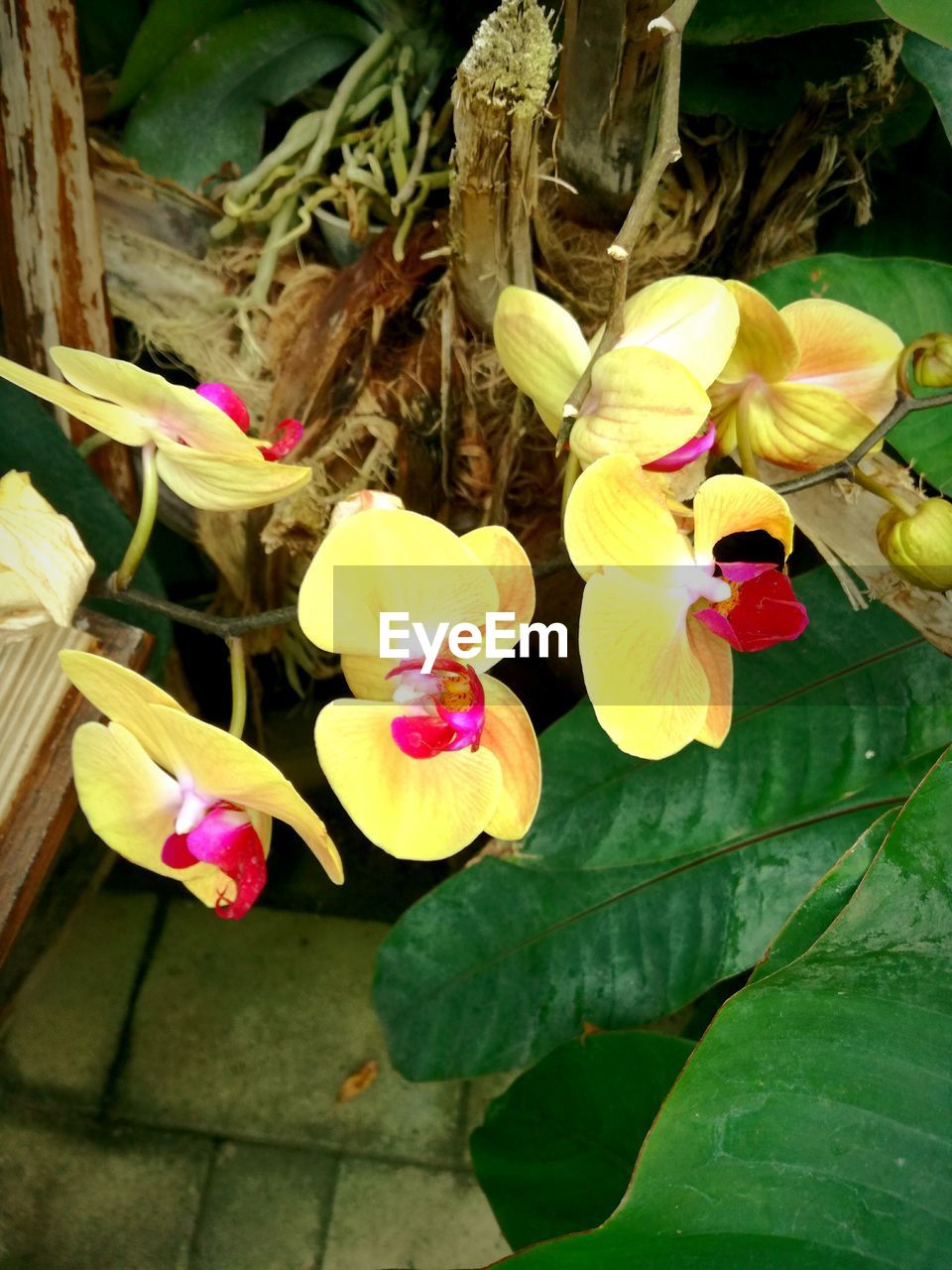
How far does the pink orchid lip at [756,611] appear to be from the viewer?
422mm

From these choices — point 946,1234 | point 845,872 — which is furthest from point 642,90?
point 946,1234

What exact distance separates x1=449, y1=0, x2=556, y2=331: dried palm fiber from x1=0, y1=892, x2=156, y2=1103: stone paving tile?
0.90 meters

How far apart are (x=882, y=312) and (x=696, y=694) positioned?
1.09 ft

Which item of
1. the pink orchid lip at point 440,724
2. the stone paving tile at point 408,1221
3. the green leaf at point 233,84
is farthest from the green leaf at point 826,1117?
the stone paving tile at point 408,1221

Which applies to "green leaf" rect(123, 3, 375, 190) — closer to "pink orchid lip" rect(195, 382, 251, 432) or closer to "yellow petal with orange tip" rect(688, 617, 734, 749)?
"pink orchid lip" rect(195, 382, 251, 432)

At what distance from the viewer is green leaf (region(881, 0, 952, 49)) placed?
450 mm

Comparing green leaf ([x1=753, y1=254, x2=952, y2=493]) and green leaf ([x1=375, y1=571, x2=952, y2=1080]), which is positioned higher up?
green leaf ([x1=753, y1=254, x2=952, y2=493])

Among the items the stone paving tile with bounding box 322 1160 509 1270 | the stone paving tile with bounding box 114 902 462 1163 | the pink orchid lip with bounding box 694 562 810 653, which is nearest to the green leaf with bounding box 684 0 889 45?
the pink orchid lip with bounding box 694 562 810 653

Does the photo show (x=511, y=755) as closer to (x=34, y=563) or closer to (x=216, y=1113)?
(x=34, y=563)

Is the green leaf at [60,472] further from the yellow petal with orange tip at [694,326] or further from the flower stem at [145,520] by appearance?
the yellow petal with orange tip at [694,326]

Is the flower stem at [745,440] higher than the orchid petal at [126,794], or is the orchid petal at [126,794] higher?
the flower stem at [745,440]

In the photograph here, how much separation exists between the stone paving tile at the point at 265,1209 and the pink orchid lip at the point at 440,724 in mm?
967

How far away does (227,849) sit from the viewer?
473 mm
